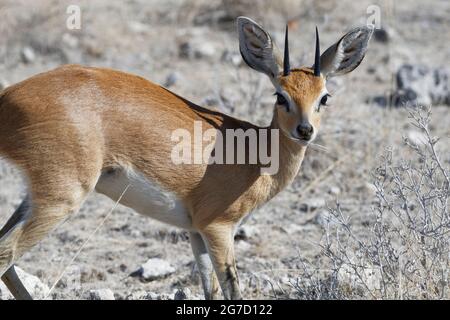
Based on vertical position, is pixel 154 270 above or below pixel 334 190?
below

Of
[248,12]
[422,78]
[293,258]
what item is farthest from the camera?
[248,12]

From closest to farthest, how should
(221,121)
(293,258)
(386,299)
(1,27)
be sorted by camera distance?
(386,299)
(221,121)
(293,258)
(1,27)

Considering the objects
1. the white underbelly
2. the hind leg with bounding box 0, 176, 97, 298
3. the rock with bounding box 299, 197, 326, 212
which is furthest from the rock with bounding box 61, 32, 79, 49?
the hind leg with bounding box 0, 176, 97, 298

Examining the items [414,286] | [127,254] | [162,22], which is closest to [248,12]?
[162,22]

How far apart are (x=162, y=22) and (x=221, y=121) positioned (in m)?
6.95

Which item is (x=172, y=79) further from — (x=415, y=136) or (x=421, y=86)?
(x=415, y=136)

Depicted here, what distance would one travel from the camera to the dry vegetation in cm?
573

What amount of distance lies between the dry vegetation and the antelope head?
0.57 metres

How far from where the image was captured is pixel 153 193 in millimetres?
5984

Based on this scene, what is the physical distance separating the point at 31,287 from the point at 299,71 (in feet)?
7.88

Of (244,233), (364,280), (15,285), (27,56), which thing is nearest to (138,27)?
(27,56)

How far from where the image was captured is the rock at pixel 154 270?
6.99m

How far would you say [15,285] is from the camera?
19.9 feet

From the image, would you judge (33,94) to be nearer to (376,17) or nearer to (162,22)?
(376,17)
